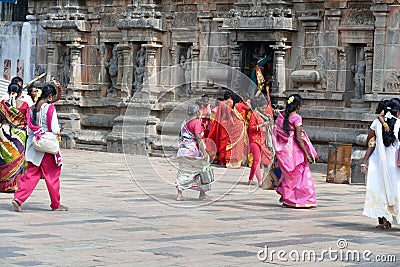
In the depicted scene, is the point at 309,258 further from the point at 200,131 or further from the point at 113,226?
the point at 200,131

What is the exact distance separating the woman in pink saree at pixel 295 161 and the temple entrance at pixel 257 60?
8.12m

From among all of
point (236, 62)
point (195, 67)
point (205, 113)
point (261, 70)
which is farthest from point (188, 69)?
point (205, 113)

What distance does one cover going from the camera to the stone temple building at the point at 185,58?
2202cm

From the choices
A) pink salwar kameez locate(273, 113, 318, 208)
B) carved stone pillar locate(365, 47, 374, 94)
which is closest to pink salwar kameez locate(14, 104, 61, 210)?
pink salwar kameez locate(273, 113, 318, 208)

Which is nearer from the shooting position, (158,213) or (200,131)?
(158,213)

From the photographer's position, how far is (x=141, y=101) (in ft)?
86.0

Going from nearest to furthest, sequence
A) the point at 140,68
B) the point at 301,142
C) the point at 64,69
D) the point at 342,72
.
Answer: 1. the point at 301,142
2. the point at 342,72
3. the point at 140,68
4. the point at 64,69

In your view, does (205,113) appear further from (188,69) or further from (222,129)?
(188,69)

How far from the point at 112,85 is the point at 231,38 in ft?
16.4

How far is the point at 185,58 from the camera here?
84.7ft

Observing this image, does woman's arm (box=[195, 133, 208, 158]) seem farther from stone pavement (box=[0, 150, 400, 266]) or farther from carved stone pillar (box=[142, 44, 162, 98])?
carved stone pillar (box=[142, 44, 162, 98])

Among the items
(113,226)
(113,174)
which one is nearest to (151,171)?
(113,174)

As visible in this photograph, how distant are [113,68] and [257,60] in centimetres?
502

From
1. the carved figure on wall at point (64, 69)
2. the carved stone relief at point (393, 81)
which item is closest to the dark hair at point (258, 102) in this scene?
the carved stone relief at point (393, 81)
